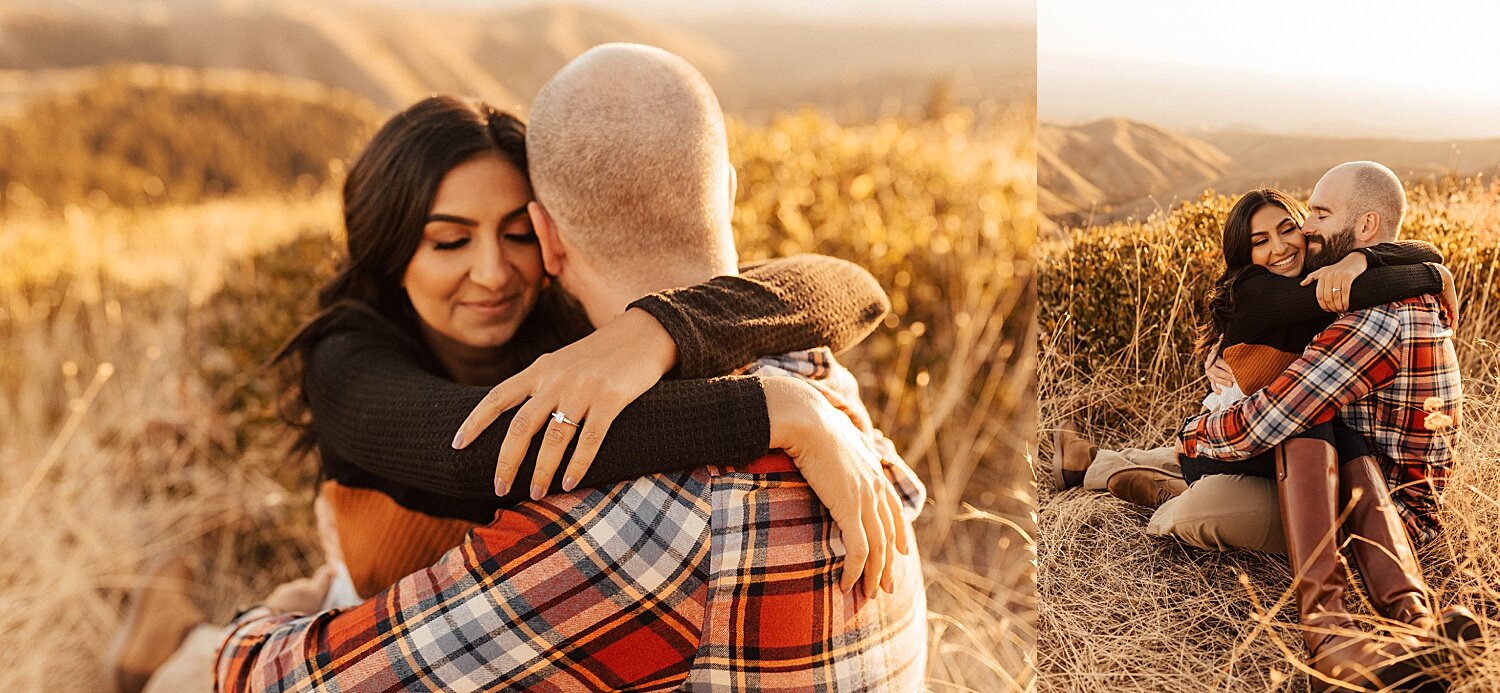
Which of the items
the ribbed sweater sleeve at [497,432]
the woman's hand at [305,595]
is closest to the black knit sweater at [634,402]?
the ribbed sweater sleeve at [497,432]

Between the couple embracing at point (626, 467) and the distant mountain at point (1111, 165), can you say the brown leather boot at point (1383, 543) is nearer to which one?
the distant mountain at point (1111, 165)

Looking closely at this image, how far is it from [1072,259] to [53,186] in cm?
1299

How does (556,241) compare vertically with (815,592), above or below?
above

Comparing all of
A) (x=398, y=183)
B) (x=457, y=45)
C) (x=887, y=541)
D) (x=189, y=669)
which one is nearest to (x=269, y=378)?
(x=189, y=669)

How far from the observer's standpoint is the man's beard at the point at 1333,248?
4.28 ft

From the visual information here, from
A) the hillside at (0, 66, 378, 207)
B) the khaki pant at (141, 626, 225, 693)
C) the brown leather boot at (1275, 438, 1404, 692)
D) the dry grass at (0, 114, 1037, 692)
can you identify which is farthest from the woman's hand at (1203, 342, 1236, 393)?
the hillside at (0, 66, 378, 207)

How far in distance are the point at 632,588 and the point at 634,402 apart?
0.29 metres

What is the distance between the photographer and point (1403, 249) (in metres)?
1.29

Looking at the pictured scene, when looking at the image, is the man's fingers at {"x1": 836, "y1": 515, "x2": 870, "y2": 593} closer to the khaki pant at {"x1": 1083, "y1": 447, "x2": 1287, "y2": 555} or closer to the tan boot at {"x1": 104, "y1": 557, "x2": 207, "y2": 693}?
the khaki pant at {"x1": 1083, "y1": 447, "x2": 1287, "y2": 555}

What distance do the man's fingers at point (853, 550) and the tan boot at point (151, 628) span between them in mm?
2800

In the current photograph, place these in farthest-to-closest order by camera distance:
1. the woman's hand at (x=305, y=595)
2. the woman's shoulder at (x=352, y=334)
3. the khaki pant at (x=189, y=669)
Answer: the khaki pant at (x=189, y=669) < the woman's hand at (x=305, y=595) < the woman's shoulder at (x=352, y=334)

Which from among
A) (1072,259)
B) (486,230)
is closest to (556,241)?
(486,230)

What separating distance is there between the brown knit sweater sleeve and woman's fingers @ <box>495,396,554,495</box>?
252mm

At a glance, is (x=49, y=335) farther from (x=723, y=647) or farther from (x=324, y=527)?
(x=723, y=647)
